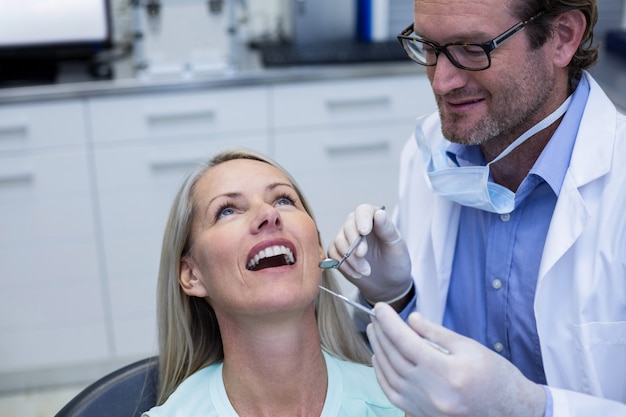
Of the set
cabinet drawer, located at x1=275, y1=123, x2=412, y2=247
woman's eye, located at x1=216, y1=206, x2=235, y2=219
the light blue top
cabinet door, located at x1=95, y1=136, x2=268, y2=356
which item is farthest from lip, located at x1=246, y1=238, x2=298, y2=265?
cabinet drawer, located at x1=275, y1=123, x2=412, y2=247

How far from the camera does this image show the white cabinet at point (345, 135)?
8.39 feet

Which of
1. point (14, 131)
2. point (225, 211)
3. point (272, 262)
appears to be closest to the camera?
point (225, 211)

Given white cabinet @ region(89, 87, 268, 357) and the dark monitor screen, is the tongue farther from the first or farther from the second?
the dark monitor screen

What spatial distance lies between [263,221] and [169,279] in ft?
0.81

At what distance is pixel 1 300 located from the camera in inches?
101

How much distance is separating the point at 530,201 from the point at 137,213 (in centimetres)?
145

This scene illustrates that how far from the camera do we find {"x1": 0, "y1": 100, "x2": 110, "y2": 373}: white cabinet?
242 cm

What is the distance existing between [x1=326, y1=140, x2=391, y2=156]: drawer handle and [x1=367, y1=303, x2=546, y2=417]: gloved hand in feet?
4.87

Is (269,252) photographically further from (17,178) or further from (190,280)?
(17,178)

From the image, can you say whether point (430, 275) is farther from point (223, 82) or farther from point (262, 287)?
point (223, 82)

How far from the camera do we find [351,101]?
258cm

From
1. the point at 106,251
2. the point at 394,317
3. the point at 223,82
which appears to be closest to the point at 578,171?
the point at 394,317

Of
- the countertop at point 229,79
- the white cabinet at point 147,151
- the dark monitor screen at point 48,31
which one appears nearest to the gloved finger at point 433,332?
the countertop at point 229,79

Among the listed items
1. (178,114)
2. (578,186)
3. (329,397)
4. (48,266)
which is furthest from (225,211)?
(48,266)
